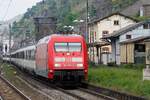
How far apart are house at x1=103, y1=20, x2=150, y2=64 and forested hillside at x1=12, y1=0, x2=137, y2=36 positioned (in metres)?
51.6

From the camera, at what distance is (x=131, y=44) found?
53531mm

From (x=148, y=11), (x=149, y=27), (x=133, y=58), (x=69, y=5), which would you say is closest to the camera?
(x=133, y=58)

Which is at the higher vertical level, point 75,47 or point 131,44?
point 131,44

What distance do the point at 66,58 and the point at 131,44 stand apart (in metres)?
23.4

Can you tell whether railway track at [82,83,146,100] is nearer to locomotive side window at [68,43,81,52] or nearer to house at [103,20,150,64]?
locomotive side window at [68,43,81,52]

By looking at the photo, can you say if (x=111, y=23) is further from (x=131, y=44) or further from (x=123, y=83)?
(x=123, y=83)

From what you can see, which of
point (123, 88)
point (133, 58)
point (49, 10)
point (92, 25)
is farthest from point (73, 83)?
point (49, 10)

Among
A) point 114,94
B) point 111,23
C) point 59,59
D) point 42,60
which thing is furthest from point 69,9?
point 114,94

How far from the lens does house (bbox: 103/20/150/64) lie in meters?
51.6

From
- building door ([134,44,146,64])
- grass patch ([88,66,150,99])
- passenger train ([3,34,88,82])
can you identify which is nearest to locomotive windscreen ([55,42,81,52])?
passenger train ([3,34,88,82])

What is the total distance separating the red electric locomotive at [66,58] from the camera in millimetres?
30500

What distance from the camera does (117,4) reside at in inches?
4722

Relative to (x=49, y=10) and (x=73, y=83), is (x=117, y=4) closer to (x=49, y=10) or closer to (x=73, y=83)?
(x=49, y=10)

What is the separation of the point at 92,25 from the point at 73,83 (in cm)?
5666
